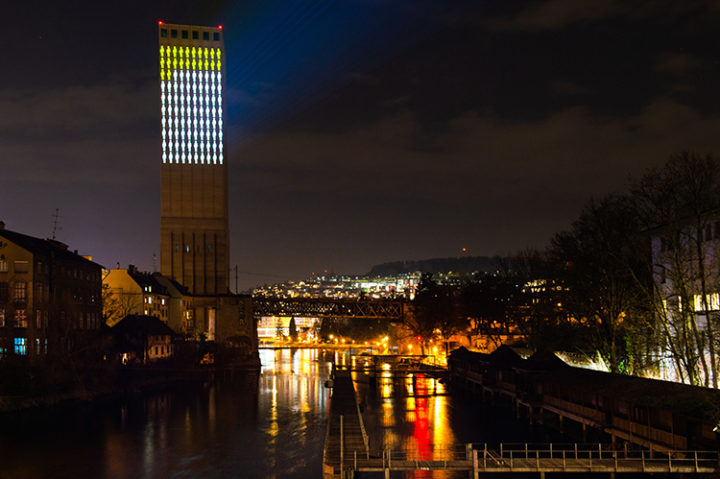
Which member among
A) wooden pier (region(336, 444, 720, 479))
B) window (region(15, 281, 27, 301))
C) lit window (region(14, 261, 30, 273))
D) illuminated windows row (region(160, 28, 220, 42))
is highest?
illuminated windows row (region(160, 28, 220, 42))

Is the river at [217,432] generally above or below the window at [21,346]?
below

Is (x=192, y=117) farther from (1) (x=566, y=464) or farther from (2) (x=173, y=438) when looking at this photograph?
(1) (x=566, y=464)

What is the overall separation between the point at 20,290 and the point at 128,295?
42.7 metres

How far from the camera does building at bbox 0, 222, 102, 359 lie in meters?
68.9

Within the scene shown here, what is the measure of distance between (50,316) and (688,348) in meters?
60.6

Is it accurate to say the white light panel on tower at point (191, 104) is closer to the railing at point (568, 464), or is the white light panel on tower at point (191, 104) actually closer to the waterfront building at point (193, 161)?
the waterfront building at point (193, 161)

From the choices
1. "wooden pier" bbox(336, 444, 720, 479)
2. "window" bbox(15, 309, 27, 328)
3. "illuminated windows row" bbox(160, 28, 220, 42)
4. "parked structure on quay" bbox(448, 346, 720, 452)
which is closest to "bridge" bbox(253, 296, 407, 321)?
"parked structure on quay" bbox(448, 346, 720, 452)

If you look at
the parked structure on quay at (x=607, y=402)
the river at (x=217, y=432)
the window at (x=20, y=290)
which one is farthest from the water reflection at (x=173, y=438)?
the parked structure on quay at (x=607, y=402)

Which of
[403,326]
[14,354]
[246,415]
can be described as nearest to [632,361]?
[246,415]

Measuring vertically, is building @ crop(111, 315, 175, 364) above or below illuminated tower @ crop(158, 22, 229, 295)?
below

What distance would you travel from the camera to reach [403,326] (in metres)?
134

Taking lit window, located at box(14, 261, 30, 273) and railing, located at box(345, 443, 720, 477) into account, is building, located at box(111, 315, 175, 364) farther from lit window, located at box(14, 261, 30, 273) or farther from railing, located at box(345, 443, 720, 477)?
railing, located at box(345, 443, 720, 477)

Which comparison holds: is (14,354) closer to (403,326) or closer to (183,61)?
(403,326)

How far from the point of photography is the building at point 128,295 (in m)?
109
